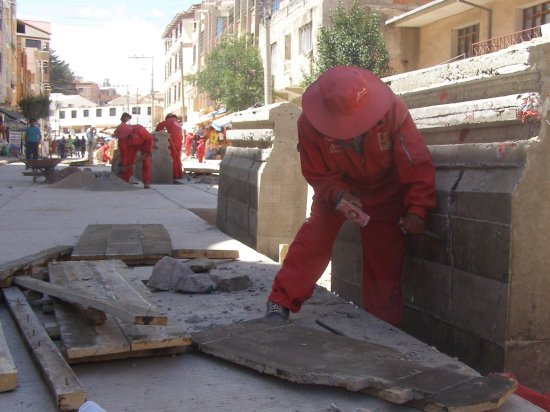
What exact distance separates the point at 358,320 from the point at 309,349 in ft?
2.40

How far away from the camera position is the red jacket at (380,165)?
3.29m

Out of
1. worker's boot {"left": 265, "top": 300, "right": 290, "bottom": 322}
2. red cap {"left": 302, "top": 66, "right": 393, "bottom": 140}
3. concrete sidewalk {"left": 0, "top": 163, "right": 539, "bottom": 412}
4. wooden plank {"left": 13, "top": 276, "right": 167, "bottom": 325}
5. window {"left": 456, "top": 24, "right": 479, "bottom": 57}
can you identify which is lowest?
concrete sidewalk {"left": 0, "top": 163, "right": 539, "bottom": 412}

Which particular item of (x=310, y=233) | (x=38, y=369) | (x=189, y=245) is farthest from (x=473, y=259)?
(x=189, y=245)

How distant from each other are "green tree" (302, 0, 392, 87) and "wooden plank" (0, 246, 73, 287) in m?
22.7

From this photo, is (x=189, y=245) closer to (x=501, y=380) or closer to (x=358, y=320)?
(x=358, y=320)

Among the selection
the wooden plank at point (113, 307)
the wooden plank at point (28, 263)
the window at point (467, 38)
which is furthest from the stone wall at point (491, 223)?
the window at point (467, 38)

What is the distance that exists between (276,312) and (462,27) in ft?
78.7

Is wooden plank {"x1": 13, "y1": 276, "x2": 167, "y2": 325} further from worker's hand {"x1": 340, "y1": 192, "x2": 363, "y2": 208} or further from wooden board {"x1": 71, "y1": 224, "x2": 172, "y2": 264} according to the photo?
wooden board {"x1": 71, "y1": 224, "x2": 172, "y2": 264}

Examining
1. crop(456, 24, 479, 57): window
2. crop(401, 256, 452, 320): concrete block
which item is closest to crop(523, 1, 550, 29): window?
crop(456, 24, 479, 57): window

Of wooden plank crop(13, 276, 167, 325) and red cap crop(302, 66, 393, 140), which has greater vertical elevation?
red cap crop(302, 66, 393, 140)

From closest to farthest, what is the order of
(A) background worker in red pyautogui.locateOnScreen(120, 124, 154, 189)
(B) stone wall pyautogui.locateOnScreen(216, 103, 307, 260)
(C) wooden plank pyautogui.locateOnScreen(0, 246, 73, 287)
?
Answer: 1. (C) wooden plank pyautogui.locateOnScreen(0, 246, 73, 287)
2. (B) stone wall pyautogui.locateOnScreen(216, 103, 307, 260)
3. (A) background worker in red pyautogui.locateOnScreen(120, 124, 154, 189)

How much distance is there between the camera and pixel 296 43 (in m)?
33.1

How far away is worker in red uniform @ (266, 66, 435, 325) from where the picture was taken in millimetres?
3285

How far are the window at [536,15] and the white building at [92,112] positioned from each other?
257 feet
